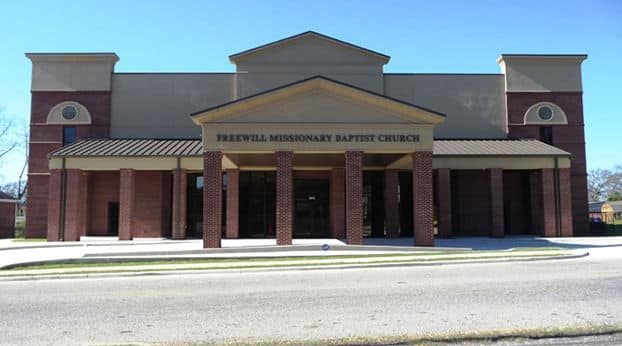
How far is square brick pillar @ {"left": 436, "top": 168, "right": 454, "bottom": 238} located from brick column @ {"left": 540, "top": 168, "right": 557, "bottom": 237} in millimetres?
5534

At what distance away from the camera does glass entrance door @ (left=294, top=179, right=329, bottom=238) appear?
34.1 meters

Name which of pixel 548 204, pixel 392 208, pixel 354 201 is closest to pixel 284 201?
pixel 354 201

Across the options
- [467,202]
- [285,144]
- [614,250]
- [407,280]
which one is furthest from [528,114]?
→ [407,280]

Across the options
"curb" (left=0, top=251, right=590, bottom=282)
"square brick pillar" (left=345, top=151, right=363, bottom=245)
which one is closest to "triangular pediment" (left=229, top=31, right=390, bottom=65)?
"square brick pillar" (left=345, top=151, right=363, bottom=245)

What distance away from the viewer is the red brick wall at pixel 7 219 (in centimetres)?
4025

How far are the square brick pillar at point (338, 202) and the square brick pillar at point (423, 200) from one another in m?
8.24

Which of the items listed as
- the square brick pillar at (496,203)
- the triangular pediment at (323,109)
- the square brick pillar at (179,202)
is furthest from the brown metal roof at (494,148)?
the square brick pillar at (179,202)

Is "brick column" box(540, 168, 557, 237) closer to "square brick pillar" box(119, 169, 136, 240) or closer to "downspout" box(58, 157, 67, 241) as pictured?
"square brick pillar" box(119, 169, 136, 240)

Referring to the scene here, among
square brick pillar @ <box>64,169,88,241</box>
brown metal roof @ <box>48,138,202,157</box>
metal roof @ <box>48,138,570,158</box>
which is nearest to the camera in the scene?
square brick pillar @ <box>64,169,88,241</box>

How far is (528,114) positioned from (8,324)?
116 feet

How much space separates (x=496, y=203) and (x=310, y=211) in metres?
11.7

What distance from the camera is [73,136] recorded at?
118 feet

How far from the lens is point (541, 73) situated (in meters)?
36.9

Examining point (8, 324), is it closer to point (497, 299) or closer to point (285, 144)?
point (497, 299)
